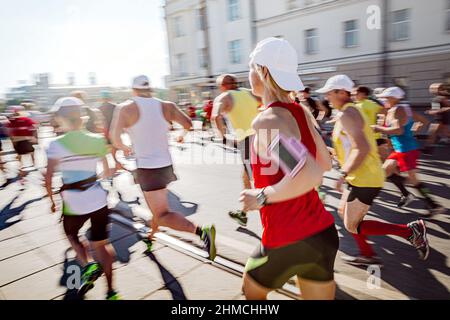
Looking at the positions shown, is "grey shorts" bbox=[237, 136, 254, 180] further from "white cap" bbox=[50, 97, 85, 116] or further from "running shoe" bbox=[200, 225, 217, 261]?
"white cap" bbox=[50, 97, 85, 116]

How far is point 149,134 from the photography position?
3.32m

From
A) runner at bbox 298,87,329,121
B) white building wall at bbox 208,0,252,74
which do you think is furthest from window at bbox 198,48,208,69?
runner at bbox 298,87,329,121

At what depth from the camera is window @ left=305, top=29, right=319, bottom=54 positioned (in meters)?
20.9

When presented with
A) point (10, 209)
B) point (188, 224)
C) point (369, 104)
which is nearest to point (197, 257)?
point (188, 224)

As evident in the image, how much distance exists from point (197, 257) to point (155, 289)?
0.65 meters

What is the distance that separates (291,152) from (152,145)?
2.12 metres

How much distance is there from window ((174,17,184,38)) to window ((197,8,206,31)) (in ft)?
8.16

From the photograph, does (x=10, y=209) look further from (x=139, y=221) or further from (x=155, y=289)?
(x=155, y=289)

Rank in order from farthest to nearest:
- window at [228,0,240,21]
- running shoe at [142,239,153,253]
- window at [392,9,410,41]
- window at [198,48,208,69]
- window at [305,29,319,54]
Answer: window at [198,48,208,69] → window at [228,0,240,21] → window at [305,29,319,54] → window at [392,9,410,41] → running shoe at [142,239,153,253]

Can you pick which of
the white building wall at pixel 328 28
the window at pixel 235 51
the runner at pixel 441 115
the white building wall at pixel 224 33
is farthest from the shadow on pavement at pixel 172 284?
the window at pixel 235 51

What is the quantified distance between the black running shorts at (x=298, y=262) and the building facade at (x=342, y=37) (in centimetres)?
1837

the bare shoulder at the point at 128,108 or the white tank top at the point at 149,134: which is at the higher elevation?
the bare shoulder at the point at 128,108

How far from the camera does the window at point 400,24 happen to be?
1716 cm

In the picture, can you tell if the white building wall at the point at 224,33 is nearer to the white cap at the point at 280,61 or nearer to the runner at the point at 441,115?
the runner at the point at 441,115
